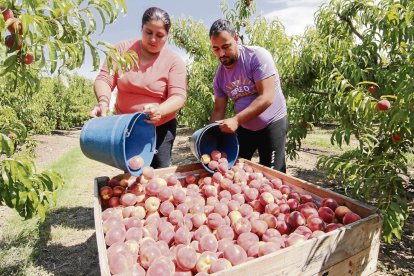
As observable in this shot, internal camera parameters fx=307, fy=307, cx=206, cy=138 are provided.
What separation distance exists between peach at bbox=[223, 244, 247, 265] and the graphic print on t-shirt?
133 centimetres

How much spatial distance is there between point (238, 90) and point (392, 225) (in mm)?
1379

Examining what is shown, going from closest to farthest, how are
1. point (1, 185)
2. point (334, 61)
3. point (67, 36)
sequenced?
point (67, 36)
point (1, 185)
point (334, 61)

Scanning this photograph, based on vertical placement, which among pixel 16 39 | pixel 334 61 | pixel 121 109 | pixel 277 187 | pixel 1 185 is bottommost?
pixel 277 187

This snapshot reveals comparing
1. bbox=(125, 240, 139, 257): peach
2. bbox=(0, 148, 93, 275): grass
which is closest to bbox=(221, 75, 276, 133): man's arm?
bbox=(125, 240, 139, 257): peach

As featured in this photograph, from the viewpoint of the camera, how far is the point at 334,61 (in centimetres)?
343

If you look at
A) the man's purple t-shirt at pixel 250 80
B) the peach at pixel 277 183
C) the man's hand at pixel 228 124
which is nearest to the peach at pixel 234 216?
the peach at pixel 277 183

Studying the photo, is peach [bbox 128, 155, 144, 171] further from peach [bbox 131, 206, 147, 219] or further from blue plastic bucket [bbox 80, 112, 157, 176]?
peach [bbox 131, 206, 147, 219]

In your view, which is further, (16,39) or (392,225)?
(392,225)

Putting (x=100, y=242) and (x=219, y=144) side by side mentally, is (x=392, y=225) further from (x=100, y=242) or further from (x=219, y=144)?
(x=100, y=242)

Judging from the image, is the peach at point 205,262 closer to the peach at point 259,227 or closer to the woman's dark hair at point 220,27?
the peach at point 259,227

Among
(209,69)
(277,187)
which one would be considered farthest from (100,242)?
(209,69)

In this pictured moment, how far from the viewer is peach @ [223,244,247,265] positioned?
1.23 meters

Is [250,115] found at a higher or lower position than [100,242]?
higher

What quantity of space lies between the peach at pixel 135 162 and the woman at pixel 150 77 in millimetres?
402
